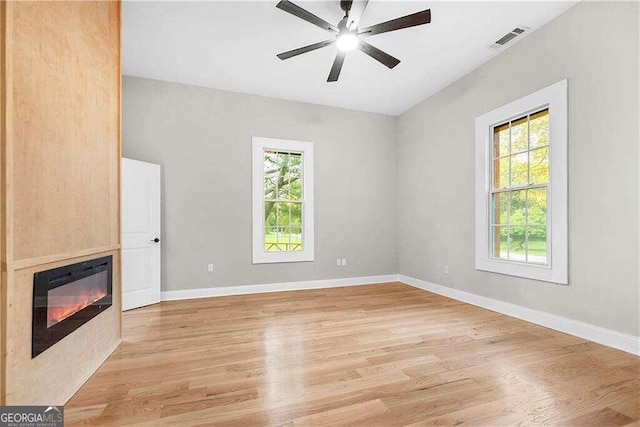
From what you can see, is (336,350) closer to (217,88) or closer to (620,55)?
(620,55)

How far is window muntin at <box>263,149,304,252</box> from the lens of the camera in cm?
481

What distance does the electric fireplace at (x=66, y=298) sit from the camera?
154cm

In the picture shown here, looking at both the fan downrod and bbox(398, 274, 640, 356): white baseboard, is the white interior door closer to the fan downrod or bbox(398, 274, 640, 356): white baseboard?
the fan downrod

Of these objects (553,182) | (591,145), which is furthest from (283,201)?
(591,145)

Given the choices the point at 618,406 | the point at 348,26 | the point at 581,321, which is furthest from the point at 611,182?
the point at 348,26

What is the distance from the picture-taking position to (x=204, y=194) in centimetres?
434

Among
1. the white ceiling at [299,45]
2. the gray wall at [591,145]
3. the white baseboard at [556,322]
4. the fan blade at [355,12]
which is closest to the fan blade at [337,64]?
the fan blade at [355,12]

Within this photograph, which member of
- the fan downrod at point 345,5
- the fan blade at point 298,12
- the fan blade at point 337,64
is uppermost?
the fan downrod at point 345,5

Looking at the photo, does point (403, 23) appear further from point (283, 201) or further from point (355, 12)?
point (283, 201)

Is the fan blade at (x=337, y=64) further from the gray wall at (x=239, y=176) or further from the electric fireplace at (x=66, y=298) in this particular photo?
the electric fireplace at (x=66, y=298)

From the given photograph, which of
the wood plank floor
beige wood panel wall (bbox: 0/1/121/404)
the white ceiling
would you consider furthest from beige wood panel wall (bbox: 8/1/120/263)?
the wood plank floor

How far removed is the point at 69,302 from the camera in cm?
184

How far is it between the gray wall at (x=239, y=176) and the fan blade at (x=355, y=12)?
2302 millimetres

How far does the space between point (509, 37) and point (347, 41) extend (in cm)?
187
